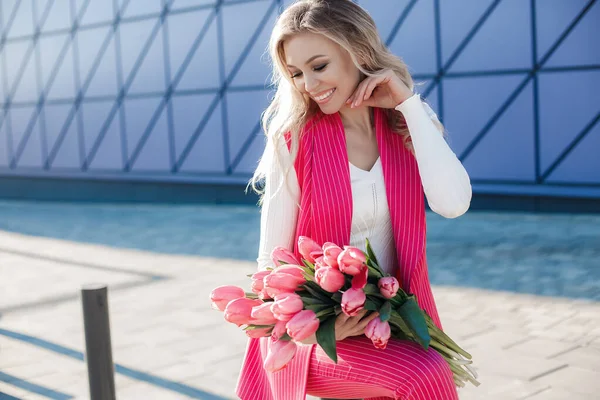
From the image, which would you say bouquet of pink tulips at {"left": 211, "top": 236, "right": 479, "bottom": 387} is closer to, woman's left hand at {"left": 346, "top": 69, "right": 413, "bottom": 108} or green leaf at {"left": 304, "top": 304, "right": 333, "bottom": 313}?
green leaf at {"left": 304, "top": 304, "right": 333, "bottom": 313}

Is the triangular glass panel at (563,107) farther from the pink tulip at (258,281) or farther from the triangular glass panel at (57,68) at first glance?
A: the triangular glass panel at (57,68)

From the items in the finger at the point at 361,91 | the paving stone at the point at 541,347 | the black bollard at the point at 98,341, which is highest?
the finger at the point at 361,91

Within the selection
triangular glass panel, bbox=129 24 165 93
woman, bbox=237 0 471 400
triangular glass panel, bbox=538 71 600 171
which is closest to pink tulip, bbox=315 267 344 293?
woman, bbox=237 0 471 400

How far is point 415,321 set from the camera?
232cm

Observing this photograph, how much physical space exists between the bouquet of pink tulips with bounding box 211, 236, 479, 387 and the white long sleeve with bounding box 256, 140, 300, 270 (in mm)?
228

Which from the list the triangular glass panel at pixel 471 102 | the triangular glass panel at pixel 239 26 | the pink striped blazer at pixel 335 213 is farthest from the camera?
the triangular glass panel at pixel 239 26

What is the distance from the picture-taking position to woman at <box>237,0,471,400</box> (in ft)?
8.66

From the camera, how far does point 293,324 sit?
7.20ft

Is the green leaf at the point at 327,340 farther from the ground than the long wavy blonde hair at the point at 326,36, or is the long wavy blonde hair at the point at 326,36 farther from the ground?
the long wavy blonde hair at the point at 326,36

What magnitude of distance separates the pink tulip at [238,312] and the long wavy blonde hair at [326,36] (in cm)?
48

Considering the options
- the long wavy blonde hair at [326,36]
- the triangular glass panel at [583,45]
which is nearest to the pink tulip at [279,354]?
the long wavy blonde hair at [326,36]

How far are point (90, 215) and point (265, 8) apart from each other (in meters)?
4.90

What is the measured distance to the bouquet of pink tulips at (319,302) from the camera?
2227mm

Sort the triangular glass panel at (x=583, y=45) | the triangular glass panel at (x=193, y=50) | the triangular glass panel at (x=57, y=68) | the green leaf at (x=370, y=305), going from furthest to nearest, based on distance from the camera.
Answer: the triangular glass panel at (x=57, y=68) → the triangular glass panel at (x=193, y=50) → the triangular glass panel at (x=583, y=45) → the green leaf at (x=370, y=305)
